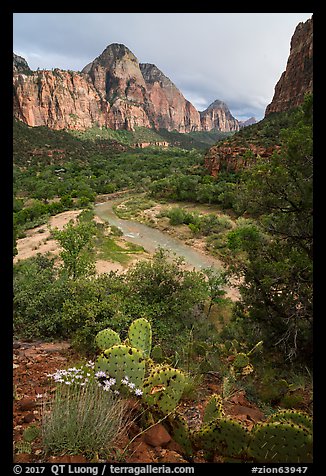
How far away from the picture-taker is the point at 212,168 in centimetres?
3734

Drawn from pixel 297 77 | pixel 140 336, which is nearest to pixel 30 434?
pixel 140 336

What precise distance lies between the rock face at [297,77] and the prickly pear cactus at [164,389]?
48.1 meters

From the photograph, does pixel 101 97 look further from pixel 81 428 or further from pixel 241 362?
pixel 81 428

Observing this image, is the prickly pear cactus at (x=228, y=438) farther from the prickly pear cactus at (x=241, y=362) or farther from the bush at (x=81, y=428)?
the prickly pear cactus at (x=241, y=362)

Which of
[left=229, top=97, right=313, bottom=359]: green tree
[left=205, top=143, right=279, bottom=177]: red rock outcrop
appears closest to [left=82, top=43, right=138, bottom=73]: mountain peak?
[left=205, top=143, right=279, bottom=177]: red rock outcrop

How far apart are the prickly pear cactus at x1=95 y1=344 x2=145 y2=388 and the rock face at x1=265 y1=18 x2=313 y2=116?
158ft

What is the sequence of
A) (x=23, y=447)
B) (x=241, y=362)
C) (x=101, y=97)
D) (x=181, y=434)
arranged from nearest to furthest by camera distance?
(x=23, y=447) → (x=181, y=434) → (x=241, y=362) → (x=101, y=97)

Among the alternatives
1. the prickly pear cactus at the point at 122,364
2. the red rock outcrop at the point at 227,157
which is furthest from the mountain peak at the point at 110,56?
the prickly pear cactus at the point at 122,364

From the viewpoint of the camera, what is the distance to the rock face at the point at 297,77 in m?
44.0

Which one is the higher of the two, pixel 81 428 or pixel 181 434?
pixel 81 428

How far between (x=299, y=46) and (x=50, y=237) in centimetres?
4668

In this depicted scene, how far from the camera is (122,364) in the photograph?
259cm

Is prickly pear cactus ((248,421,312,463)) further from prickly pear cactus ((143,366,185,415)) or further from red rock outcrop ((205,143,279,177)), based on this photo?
red rock outcrop ((205,143,279,177))

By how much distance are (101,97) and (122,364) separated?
141m
